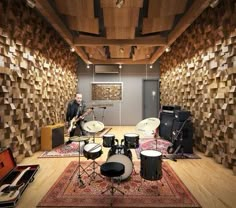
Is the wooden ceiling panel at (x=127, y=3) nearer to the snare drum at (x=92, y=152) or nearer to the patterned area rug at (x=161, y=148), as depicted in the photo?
the snare drum at (x=92, y=152)

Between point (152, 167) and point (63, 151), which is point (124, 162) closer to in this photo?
point (152, 167)

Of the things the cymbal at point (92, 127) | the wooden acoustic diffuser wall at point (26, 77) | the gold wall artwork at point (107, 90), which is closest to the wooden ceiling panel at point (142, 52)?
the gold wall artwork at point (107, 90)

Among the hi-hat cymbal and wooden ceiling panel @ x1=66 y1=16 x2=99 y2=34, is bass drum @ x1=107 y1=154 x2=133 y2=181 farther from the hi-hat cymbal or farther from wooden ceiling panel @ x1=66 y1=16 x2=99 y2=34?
wooden ceiling panel @ x1=66 y1=16 x2=99 y2=34

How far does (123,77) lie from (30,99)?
5022 mm

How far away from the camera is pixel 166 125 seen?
18.5 ft

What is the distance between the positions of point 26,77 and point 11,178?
1996mm

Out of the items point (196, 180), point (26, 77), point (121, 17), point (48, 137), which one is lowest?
point (196, 180)

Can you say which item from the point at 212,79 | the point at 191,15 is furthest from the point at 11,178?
the point at 191,15

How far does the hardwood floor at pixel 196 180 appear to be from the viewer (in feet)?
7.78

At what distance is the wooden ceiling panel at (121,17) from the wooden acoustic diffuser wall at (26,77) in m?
1.60

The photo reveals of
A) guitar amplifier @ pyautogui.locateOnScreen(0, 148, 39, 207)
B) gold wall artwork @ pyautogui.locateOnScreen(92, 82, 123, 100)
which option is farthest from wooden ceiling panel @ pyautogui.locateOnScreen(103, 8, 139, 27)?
gold wall artwork @ pyautogui.locateOnScreen(92, 82, 123, 100)

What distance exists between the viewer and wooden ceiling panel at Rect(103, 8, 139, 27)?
377 centimetres

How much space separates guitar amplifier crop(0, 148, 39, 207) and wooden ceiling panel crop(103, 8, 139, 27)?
118 inches

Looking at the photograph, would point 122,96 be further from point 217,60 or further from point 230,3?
point 230,3
